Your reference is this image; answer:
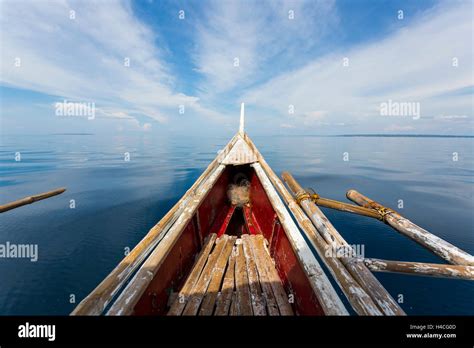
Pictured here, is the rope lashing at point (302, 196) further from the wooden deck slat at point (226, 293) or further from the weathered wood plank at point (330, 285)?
the wooden deck slat at point (226, 293)

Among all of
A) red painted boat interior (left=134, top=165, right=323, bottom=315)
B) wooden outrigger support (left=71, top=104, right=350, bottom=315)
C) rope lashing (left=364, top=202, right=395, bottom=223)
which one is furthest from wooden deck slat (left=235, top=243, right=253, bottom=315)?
rope lashing (left=364, top=202, right=395, bottom=223)

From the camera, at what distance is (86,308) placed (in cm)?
162

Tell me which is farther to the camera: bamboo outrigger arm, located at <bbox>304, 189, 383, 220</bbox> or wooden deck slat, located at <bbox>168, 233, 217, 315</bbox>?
bamboo outrigger arm, located at <bbox>304, 189, 383, 220</bbox>

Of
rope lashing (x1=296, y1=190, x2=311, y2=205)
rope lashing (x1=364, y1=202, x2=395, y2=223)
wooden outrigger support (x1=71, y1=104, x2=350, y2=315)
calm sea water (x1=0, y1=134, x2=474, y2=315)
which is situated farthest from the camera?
calm sea water (x1=0, y1=134, x2=474, y2=315)

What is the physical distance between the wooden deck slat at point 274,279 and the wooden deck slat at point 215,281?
2.27ft

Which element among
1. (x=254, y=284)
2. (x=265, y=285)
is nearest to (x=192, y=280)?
(x=254, y=284)

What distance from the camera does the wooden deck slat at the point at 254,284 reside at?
2772 mm

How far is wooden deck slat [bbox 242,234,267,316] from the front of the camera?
2.77 m

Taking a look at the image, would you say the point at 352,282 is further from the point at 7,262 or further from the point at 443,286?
the point at 7,262

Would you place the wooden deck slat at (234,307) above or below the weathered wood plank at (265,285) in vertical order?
below

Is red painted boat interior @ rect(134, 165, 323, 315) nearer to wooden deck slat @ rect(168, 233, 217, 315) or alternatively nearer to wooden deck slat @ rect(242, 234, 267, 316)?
wooden deck slat @ rect(168, 233, 217, 315)

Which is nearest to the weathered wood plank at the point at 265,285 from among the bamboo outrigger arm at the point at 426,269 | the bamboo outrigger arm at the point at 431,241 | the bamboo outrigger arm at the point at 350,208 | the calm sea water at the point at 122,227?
the bamboo outrigger arm at the point at 426,269
